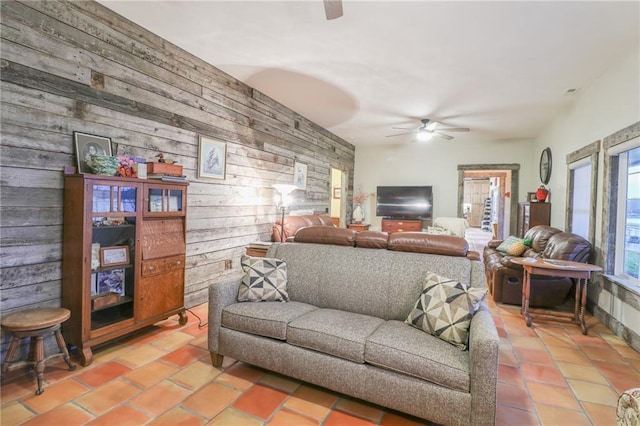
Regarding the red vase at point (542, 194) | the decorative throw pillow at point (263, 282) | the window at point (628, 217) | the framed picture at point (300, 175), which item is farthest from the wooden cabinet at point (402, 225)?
the decorative throw pillow at point (263, 282)

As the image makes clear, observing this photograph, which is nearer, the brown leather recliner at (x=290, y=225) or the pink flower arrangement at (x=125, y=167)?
the pink flower arrangement at (x=125, y=167)

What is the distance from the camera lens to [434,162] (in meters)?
8.07

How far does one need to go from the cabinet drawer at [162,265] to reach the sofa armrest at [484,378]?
2499 millimetres

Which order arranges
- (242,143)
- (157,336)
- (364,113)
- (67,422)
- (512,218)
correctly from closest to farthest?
(67,422) → (157,336) → (242,143) → (364,113) → (512,218)

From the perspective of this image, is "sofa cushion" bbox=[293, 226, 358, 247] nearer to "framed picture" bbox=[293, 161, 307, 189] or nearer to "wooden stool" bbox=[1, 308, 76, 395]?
"wooden stool" bbox=[1, 308, 76, 395]

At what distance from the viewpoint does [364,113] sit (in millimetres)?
5500

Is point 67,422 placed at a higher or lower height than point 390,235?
lower

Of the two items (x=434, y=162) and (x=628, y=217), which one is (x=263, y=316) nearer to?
(x=628, y=217)

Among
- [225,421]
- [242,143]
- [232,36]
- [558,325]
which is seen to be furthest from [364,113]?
[225,421]

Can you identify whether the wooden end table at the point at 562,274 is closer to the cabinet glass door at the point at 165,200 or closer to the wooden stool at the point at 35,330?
the cabinet glass door at the point at 165,200

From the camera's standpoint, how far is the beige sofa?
164cm

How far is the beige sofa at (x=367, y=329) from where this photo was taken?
1.64m

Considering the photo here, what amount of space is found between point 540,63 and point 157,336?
4.71m

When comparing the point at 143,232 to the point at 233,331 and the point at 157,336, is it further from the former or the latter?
the point at 233,331
